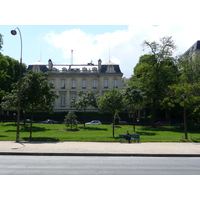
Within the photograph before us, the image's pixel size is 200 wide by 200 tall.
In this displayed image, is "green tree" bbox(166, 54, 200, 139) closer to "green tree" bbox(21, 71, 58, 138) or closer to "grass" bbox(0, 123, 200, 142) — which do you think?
"grass" bbox(0, 123, 200, 142)

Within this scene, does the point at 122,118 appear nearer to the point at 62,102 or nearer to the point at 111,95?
the point at 62,102

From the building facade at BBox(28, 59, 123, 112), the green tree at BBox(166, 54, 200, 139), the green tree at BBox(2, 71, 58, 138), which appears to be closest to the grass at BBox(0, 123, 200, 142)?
the green tree at BBox(2, 71, 58, 138)

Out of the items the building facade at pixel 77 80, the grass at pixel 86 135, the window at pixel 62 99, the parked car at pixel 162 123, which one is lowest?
the grass at pixel 86 135

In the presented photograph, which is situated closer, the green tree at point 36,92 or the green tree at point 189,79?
the green tree at point 36,92

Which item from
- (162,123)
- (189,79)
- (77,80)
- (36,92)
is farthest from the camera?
(77,80)

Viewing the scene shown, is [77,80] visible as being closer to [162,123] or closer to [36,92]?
[162,123]

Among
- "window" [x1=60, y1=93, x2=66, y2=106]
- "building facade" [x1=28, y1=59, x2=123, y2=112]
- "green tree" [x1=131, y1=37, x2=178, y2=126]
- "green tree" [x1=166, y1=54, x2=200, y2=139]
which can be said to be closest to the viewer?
"green tree" [x1=166, y1=54, x2=200, y2=139]

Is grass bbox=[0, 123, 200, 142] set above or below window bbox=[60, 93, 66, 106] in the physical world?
below

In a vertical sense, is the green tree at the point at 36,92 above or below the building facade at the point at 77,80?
below

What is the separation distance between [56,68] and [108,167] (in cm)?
6331

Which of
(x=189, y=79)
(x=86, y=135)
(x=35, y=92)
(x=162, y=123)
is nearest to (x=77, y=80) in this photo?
(x=162, y=123)

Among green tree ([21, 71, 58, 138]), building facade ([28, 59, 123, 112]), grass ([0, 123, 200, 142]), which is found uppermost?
building facade ([28, 59, 123, 112])

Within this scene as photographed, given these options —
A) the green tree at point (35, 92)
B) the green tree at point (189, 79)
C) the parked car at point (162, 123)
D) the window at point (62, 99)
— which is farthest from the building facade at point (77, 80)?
the green tree at point (35, 92)

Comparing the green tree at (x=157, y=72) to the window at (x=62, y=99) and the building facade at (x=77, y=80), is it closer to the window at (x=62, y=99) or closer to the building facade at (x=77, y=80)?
the building facade at (x=77, y=80)
